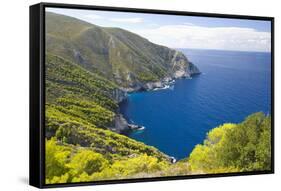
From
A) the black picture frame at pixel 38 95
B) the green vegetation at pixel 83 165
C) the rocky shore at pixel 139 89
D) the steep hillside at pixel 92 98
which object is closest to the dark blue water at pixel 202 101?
the rocky shore at pixel 139 89

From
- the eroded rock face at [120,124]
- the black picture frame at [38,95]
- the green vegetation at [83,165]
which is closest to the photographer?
the black picture frame at [38,95]

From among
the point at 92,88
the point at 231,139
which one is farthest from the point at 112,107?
the point at 231,139

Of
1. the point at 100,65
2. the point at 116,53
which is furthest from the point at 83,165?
the point at 116,53

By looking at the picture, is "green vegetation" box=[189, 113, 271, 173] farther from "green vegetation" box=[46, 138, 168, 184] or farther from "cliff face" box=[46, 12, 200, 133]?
"cliff face" box=[46, 12, 200, 133]

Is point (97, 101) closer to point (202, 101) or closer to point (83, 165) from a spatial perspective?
point (83, 165)

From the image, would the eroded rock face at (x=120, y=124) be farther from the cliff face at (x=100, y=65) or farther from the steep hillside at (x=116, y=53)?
the steep hillside at (x=116, y=53)
